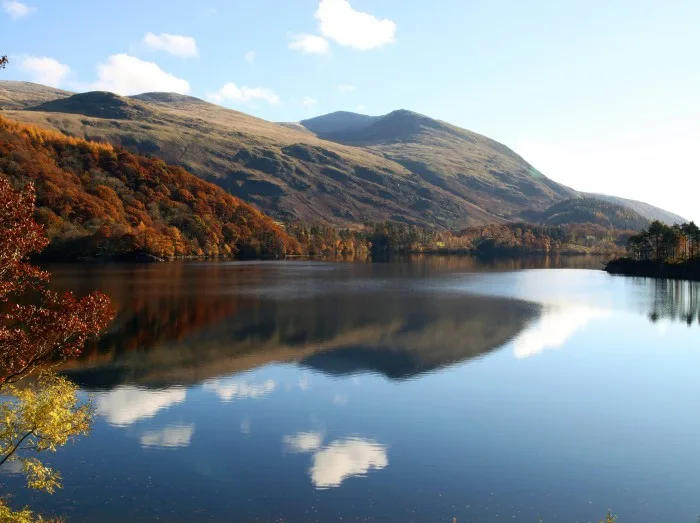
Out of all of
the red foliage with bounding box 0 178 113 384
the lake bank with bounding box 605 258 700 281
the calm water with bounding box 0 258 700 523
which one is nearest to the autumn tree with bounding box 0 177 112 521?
the red foliage with bounding box 0 178 113 384

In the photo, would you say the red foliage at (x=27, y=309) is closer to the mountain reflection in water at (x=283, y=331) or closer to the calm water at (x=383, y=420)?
the calm water at (x=383, y=420)

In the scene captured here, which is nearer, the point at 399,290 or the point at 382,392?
the point at 382,392

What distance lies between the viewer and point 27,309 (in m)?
17.5

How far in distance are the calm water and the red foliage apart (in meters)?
6.02

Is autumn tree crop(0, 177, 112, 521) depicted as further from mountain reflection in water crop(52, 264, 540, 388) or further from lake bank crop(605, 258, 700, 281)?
lake bank crop(605, 258, 700, 281)

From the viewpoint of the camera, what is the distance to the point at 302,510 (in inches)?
806

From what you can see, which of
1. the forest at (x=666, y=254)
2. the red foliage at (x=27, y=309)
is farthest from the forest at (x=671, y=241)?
the red foliage at (x=27, y=309)

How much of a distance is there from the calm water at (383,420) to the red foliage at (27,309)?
6018 millimetres

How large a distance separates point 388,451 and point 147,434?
36.7 feet

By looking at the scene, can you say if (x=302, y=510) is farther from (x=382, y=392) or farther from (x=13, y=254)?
(x=382, y=392)

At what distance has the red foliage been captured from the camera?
52.9ft

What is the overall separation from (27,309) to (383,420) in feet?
62.4

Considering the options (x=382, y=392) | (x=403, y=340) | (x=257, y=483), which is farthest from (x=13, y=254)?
(x=403, y=340)

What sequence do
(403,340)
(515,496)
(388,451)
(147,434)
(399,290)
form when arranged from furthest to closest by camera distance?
(399,290) < (403,340) < (147,434) < (388,451) < (515,496)
